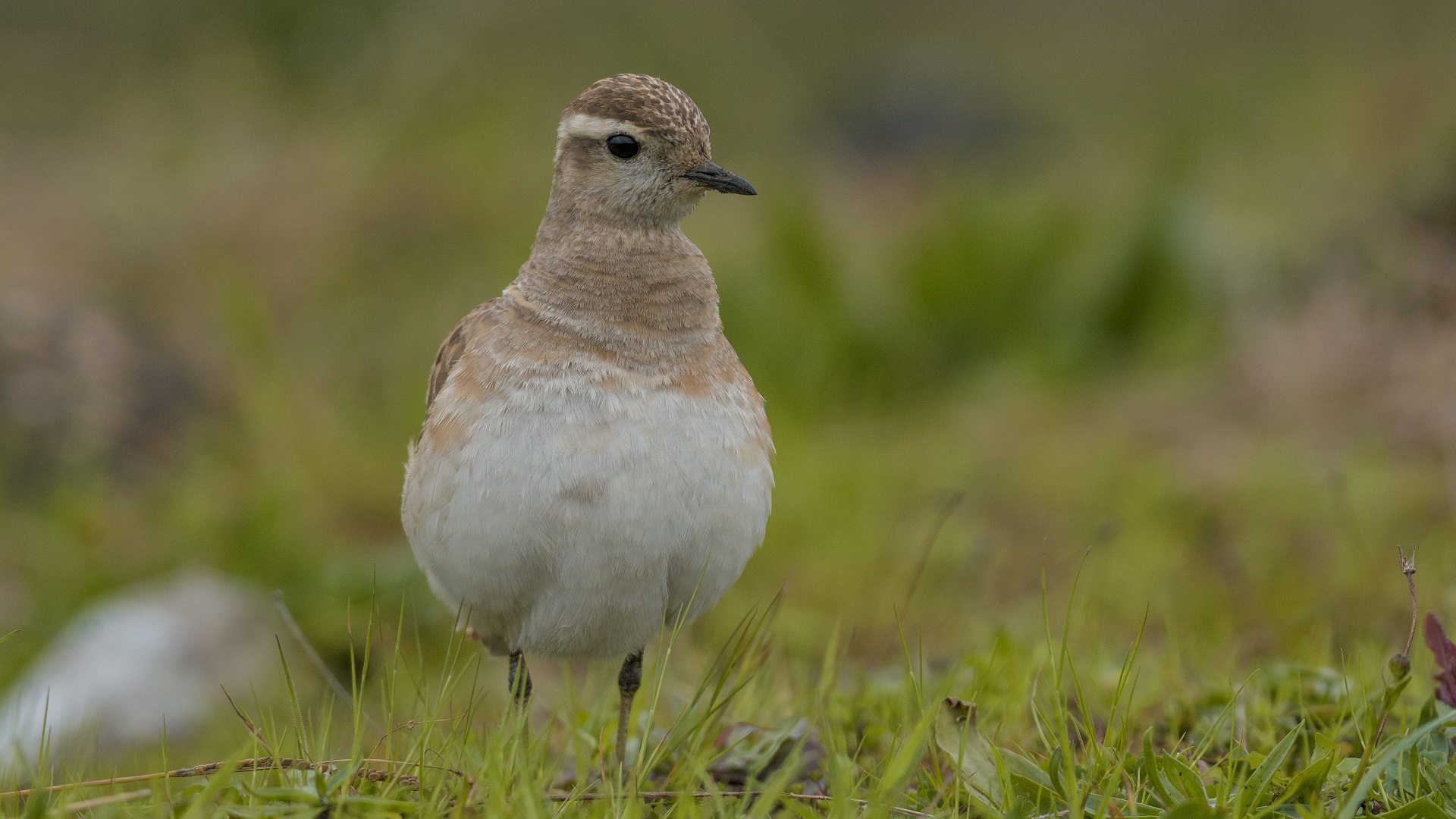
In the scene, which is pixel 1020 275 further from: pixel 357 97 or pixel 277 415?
pixel 357 97

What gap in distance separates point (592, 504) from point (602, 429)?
19 centimetres

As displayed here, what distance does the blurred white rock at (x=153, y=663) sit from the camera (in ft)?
19.1

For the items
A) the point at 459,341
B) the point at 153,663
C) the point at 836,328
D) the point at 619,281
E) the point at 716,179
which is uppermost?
the point at 716,179

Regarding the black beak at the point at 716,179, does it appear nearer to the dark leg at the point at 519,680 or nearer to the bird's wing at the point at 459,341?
the bird's wing at the point at 459,341

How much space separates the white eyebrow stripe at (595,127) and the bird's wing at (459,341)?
559 mm

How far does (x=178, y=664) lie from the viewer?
604cm

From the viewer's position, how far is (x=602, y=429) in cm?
365

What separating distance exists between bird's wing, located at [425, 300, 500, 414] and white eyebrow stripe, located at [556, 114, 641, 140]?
56 centimetres

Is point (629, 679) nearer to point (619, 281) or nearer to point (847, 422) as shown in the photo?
point (619, 281)

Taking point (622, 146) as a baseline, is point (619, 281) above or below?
below

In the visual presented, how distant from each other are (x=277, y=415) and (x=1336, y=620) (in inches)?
207

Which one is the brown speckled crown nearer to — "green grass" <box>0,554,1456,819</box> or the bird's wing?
the bird's wing

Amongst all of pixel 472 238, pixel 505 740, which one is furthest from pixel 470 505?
pixel 472 238

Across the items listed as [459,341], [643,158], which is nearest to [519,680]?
[459,341]
